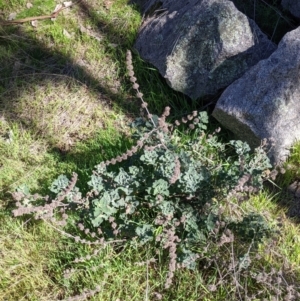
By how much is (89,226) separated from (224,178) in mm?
951

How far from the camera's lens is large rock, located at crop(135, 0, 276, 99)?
3990mm

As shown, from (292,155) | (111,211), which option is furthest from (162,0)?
(111,211)

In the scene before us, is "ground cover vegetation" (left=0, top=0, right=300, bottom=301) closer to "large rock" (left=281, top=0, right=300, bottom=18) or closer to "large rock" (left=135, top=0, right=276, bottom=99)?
"large rock" (left=135, top=0, right=276, bottom=99)

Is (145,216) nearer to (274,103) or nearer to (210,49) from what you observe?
(274,103)

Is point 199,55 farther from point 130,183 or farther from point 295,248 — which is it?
point 295,248

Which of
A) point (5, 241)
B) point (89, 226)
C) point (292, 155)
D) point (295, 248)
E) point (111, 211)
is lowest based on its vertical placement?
point (5, 241)

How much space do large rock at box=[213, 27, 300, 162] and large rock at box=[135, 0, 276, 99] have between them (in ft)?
1.13

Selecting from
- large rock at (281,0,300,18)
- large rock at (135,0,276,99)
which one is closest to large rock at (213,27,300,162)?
large rock at (135,0,276,99)

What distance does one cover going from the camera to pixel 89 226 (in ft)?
10.8

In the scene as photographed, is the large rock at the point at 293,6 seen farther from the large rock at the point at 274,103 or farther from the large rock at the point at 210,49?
the large rock at the point at 274,103

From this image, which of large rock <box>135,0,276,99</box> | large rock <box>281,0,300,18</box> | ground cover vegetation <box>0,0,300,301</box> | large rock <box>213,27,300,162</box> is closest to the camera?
ground cover vegetation <box>0,0,300,301</box>

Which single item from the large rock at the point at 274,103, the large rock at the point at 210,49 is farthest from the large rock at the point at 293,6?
the large rock at the point at 274,103

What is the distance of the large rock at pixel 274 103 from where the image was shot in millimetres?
3584

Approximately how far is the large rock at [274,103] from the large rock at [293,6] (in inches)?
25.2
